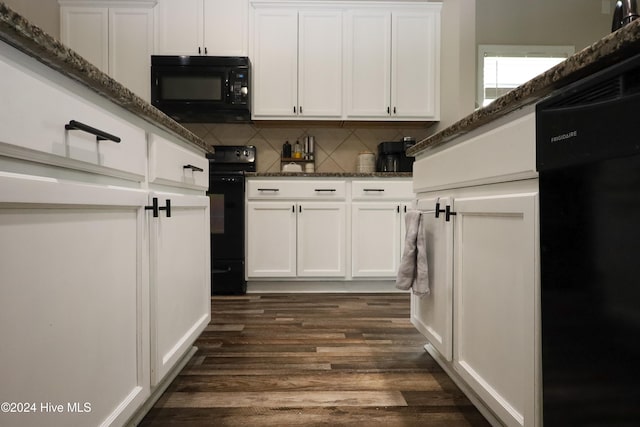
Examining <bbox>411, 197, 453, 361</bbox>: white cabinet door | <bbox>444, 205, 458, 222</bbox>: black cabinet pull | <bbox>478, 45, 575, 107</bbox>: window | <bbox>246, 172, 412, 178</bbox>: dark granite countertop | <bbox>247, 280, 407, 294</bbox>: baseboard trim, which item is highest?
<bbox>478, 45, 575, 107</bbox>: window

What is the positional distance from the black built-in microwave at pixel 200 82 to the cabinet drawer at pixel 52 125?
198 centimetres

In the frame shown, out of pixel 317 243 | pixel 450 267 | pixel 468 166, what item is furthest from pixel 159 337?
pixel 317 243

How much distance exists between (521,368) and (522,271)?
0.72 ft

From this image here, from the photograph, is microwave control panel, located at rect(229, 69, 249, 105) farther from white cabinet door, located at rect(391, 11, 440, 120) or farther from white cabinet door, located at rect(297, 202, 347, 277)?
white cabinet door, located at rect(391, 11, 440, 120)

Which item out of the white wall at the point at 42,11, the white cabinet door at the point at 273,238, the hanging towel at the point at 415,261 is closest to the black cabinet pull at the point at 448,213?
the hanging towel at the point at 415,261

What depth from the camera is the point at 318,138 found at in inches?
124

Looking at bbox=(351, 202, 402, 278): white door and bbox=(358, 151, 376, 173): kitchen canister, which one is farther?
bbox=(358, 151, 376, 173): kitchen canister

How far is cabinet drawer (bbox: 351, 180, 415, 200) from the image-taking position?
8.45ft

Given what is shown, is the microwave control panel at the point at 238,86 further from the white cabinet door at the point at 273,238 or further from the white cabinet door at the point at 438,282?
the white cabinet door at the point at 438,282

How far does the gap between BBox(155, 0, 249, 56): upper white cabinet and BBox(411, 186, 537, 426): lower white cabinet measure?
7.64ft

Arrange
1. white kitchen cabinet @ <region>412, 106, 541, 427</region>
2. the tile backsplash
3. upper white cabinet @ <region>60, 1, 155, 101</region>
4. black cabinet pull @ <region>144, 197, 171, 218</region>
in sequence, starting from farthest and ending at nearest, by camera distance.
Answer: the tile backsplash < upper white cabinet @ <region>60, 1, 155, 101</region> < black cabinet pull @ <region>144, 197, 171, 218</region> < white kitchen cabinet @ <region>412, 106, 541, 427</region>

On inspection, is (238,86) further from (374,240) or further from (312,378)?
(312,378)

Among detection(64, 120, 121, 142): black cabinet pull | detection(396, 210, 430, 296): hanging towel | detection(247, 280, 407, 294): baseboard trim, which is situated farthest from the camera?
detection(247, 280, 407, 294): baseboard trim

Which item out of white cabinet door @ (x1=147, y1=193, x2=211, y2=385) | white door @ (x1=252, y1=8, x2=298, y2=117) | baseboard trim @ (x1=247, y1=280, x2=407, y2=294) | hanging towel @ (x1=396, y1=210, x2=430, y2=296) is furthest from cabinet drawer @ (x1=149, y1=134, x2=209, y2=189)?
white door @ (x1=252, y1=8, x2=298, y2=117)
